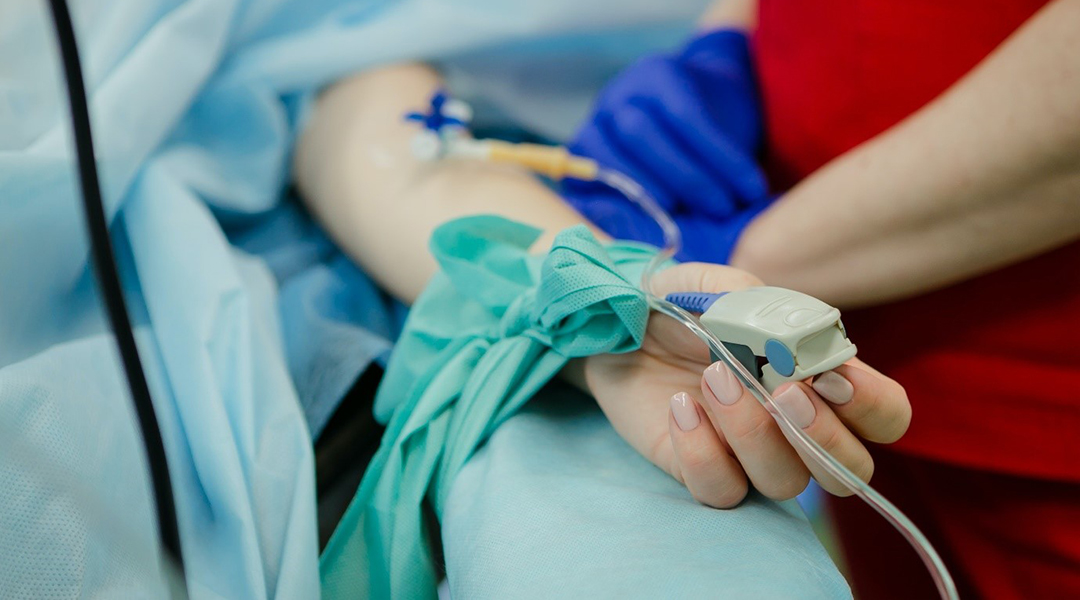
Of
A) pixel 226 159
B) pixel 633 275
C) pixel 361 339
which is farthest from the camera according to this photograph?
pixel 226 159

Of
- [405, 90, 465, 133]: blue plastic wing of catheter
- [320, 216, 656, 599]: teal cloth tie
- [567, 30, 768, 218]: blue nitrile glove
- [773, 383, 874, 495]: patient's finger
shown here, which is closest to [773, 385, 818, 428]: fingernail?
[773, 383, 874, 495]: patient's finger

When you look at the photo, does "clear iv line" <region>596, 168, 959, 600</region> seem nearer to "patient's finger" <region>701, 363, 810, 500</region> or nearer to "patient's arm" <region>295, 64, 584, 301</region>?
"patient's finger" <region>701, 363, 810, 500</region>

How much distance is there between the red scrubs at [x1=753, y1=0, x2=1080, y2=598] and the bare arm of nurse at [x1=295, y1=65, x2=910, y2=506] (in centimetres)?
23

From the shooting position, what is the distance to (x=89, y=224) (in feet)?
1.13

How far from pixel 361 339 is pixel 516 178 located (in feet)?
0.72

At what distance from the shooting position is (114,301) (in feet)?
1.12

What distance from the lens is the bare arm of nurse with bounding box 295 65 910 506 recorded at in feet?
1.21

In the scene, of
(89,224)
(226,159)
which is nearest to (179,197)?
(226,159)

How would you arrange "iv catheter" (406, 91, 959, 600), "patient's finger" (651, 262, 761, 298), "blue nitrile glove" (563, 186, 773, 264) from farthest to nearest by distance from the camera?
"blue nitrile glove" (563, 186, 773, 264), "patient's finger" (651, 262, 761, 298), "iv catheter" (406, 91, 959, 600)

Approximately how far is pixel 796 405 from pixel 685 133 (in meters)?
0.40

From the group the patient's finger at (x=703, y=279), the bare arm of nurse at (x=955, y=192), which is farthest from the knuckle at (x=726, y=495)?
the bare arm of nurse at (x=955, y=192)

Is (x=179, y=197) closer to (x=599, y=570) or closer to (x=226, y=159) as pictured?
(x=226, y=159)

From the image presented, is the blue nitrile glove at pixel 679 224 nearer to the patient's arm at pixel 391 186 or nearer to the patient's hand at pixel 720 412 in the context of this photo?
the patient's arm at pixel 391 186

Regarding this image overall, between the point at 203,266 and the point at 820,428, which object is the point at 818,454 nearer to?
the point at 820,428
